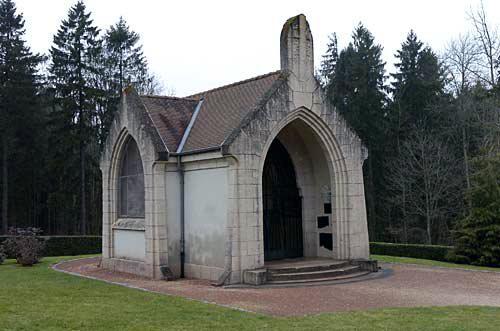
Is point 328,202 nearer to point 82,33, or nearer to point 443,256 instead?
point 443,256

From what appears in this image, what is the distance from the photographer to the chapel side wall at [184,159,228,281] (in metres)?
14.9

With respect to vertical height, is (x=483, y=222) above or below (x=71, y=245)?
above

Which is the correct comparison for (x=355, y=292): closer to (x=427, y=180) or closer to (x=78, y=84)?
(x=427, y=180)

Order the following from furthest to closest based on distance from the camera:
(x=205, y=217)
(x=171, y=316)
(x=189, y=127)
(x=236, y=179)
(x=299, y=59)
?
(x=189, y=127) → (x=299, y=59) → (x=205, y=217) → (x=236, y=179) → (x=171, y=316)

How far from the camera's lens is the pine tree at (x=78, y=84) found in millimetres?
34344

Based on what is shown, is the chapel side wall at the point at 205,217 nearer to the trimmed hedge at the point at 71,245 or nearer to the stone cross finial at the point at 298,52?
the stone cross finial at the point at 298,52

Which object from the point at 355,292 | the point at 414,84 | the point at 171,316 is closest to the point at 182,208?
the point at 355,292

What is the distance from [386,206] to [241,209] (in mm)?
24459

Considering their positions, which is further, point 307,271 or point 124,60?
point 124,60

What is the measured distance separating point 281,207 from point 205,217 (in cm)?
336

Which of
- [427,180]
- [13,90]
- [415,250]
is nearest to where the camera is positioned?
[415,250]

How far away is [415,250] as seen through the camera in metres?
23.2

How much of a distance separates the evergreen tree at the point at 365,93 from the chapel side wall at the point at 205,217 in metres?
22.2

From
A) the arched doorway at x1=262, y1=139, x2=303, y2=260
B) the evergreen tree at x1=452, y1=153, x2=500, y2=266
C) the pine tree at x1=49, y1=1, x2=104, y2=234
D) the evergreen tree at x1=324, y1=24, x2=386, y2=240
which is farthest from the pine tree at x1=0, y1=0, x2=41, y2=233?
the evergreen tree at x1=452, y1=153, x2=500, y2=266
